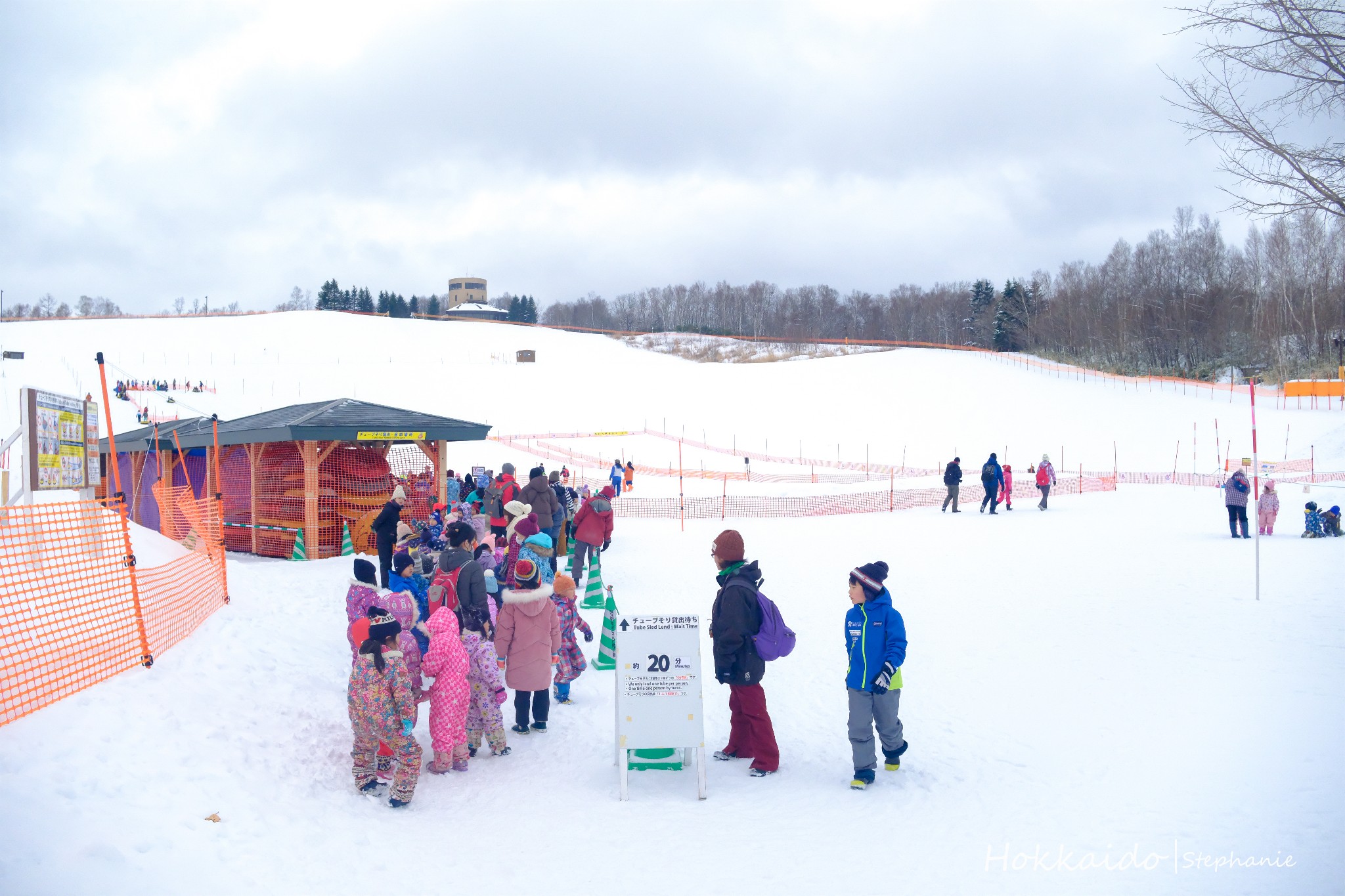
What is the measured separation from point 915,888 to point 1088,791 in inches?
68.9

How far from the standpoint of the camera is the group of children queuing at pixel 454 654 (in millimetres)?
5547

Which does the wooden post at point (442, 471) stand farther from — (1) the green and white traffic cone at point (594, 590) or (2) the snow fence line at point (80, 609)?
(2) the snow fence line at point (80, 609)

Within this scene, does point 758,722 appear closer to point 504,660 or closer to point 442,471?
point 504,660

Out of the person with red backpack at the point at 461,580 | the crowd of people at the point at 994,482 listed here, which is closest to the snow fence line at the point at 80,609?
the person with red backpack at the point at 461,580

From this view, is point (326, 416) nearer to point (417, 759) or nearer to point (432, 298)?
point (417, 759)

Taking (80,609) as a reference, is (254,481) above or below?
above

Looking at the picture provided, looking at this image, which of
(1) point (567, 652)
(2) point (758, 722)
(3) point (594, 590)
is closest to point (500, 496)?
(3) point (594, 590)

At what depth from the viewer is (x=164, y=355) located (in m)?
64.9

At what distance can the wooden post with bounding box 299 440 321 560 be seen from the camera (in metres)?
14.0

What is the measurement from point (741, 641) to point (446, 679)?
209 centimetres

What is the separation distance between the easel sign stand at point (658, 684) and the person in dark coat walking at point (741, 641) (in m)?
0.20

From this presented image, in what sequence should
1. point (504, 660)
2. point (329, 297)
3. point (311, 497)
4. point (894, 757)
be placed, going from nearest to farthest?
point (894, 757) → point (504, 660) → point (311, 497) → point (329, 297)

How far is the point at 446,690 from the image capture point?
19.6 ft

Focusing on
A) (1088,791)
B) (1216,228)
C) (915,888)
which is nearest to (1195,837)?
(1088,791)
